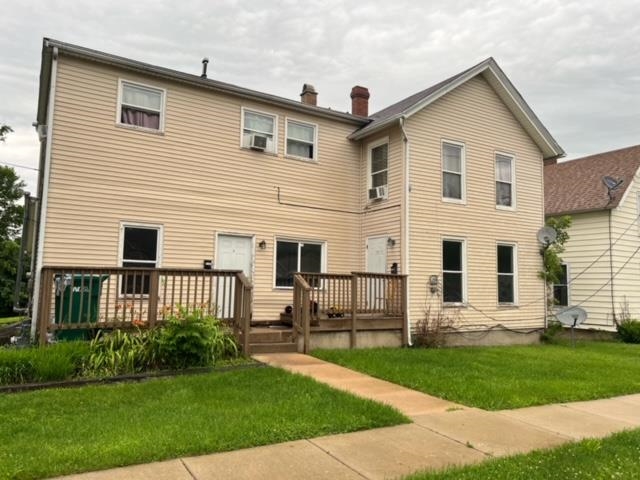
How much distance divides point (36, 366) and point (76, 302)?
6.20 feet

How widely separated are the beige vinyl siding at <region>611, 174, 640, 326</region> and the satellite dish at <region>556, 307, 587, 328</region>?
2863 mm

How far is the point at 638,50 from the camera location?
14141 millimetres

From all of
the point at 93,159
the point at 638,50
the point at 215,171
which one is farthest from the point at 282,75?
the point at 638,50

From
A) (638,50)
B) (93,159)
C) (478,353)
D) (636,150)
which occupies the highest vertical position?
(638,50)

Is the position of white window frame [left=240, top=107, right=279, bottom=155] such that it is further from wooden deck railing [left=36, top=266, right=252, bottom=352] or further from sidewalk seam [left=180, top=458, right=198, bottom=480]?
sidewalk seam [left=180, top=458, right=198, bottom=480]

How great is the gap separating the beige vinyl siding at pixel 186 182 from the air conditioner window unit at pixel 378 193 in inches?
24.0

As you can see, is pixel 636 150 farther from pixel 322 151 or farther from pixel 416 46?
pixel 322 151

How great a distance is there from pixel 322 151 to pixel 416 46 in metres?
5.10

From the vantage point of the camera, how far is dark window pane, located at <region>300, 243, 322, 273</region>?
12.3 metres

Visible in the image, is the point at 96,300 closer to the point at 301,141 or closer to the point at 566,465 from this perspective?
the point at 301,141

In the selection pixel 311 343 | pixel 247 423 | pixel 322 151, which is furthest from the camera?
pixel 322 151

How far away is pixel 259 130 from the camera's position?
12.0m

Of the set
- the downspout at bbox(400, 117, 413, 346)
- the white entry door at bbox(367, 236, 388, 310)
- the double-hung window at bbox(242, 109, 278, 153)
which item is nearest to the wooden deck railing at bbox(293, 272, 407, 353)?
the white entry door at bbox(367, 236, 388, 310)

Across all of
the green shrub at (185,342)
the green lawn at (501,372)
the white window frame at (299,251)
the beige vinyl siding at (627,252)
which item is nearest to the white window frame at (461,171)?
the white window frame at (299,251)
